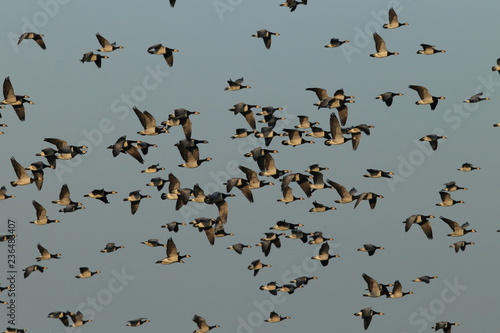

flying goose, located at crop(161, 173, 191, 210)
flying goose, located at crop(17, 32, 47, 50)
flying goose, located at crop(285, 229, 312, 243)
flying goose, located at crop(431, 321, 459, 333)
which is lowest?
flying goose, located at crop(431, 321, 459, 333)

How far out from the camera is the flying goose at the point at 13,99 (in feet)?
221

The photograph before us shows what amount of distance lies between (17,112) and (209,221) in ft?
35.6

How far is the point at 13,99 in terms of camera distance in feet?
221

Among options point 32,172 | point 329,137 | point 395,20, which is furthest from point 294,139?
point 32,172

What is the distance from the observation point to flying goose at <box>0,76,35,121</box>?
221ft

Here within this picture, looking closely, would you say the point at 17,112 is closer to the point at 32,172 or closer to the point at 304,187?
the point at 32,172

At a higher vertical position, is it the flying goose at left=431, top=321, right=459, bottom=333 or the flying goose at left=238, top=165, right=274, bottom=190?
the flying goose at left=238, top=165, right=274, bottom=190

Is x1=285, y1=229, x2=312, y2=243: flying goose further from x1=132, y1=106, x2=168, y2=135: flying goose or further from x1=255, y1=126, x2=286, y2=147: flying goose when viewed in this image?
x1=132, y1=106, x2=168, y2=135: flying goose

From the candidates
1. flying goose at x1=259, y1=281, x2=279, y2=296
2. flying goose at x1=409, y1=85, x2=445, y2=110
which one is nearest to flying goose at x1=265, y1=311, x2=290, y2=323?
flying goose at x1=259, y1=281, x2=279, y2=296

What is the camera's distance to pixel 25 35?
6756cm

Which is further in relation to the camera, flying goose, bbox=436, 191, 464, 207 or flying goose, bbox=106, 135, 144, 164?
flying goose, bbox=436, 191, 464, 207

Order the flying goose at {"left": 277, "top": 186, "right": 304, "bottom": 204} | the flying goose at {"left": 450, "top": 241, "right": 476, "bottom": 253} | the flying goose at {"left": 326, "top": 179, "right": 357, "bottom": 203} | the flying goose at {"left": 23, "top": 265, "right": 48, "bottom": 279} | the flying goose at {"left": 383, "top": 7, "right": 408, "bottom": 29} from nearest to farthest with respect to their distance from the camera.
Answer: the flying goose at {"left": 383, "top": 7, "right": 408, "bottom": 29}, the flying goose at {"left": 326, "top": 179, "right": 357, "bottom": 203}, the flying goose at {"left": 277, "top": 186, "right": 304, "bottom": 204}, the flying goose at {"left": 450, "top": 241, "right": 476, "bottom": 253}, the flying goose at {"left": 23, "top": 265, "right": 48, "bottom": 279}

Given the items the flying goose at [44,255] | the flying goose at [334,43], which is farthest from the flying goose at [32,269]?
the flying goose at [334,43]

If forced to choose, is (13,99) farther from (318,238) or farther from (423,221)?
(423,221)
